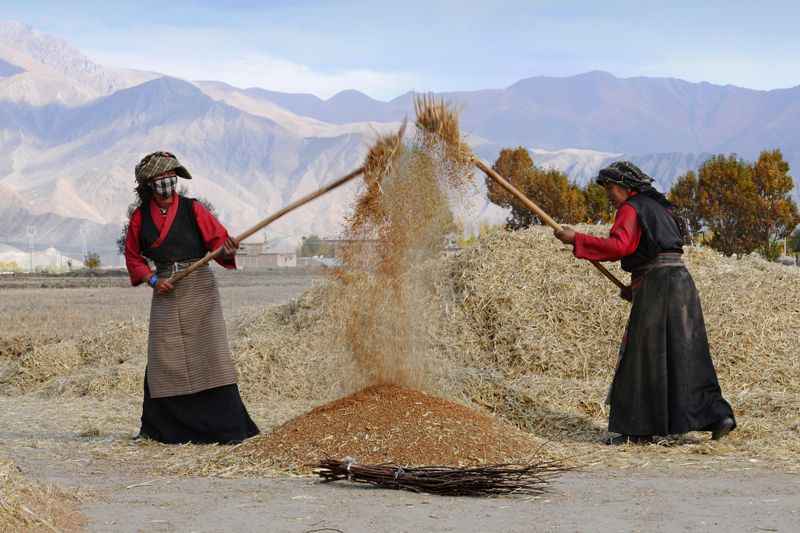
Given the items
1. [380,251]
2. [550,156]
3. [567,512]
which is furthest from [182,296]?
[550,156]

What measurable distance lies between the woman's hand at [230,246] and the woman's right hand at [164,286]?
16.1 inches

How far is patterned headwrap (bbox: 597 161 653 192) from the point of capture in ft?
21.4

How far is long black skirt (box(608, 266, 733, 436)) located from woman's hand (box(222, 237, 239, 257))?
247 cm

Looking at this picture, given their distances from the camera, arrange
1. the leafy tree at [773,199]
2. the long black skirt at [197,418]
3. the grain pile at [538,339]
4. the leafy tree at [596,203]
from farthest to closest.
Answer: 1. the leafy tree at [596,203]
2. the leafy tree at [773,199]
3. the grain pile at [538,339]
4. the long black skirt at [197,418]

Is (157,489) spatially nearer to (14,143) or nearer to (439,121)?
(439,121)

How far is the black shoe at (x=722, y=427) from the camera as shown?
6434mm

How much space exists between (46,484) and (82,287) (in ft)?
100

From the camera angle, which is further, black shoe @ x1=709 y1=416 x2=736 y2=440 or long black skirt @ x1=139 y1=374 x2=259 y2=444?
long black skirt @ x1=139 y1=374 x2=259 y2=444

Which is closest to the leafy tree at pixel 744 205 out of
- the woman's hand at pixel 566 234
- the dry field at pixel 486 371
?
the dry field at pixel 486 371

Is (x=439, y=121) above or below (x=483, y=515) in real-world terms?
above

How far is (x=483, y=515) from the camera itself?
14.8 feet

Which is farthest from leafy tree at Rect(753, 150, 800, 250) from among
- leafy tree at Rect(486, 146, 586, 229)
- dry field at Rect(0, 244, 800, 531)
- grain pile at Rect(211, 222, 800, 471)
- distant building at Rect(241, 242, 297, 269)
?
distant building at Rect(241, 242, 297, 269)

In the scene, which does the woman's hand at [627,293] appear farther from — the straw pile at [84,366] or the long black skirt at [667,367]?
the straw pile at [84,366]

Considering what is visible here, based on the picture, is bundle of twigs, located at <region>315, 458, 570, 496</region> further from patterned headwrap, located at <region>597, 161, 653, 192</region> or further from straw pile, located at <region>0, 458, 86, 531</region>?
patterned headwrap, located at <region>597, 161, 653, 192</region>
